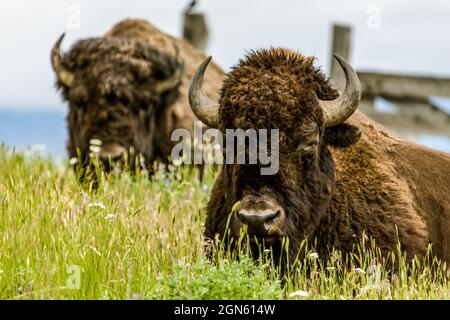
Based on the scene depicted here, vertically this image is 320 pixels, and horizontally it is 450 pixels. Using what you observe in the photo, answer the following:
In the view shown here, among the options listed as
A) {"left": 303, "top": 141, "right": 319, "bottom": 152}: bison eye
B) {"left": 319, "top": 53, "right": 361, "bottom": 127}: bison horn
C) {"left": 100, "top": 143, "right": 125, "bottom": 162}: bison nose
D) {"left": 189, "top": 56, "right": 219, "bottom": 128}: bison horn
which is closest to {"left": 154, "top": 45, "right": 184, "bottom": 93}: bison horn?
{"left": 100, "top": 143, "right": 125, "bottom": 162}: bison nose

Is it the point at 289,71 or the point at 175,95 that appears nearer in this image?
the point at 289,71

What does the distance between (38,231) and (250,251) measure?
1.61 metres

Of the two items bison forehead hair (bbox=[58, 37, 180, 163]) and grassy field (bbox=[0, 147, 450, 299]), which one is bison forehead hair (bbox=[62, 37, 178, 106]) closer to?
bison forehead hair (bbox=[58, 37, 180, 163])

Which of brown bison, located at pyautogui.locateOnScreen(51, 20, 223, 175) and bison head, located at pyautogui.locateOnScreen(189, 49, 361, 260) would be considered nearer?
bison head, located at pyautogui.locateOnScreen(189, 49, 361, 260)

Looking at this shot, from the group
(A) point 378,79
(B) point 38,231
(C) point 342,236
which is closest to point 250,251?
(C) point 342,236

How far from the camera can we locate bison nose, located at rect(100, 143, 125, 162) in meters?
11.2

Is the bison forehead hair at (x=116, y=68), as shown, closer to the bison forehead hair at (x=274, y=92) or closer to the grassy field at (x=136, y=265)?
the grassy field at (x=136, y=265)

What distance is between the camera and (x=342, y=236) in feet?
24.4

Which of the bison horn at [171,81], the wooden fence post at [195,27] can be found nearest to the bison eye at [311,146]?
the bison horn at [171,81]

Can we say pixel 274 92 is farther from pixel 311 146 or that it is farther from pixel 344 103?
pixel 344 103

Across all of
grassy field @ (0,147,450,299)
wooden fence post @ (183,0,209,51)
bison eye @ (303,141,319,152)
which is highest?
wooden fence post @ (183,0,209,51)

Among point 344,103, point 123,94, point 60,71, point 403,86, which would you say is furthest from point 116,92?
point 403,86

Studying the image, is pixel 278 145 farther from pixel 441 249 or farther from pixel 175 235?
pixel 441 249

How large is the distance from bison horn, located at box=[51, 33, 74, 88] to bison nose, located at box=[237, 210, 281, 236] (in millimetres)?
6329
